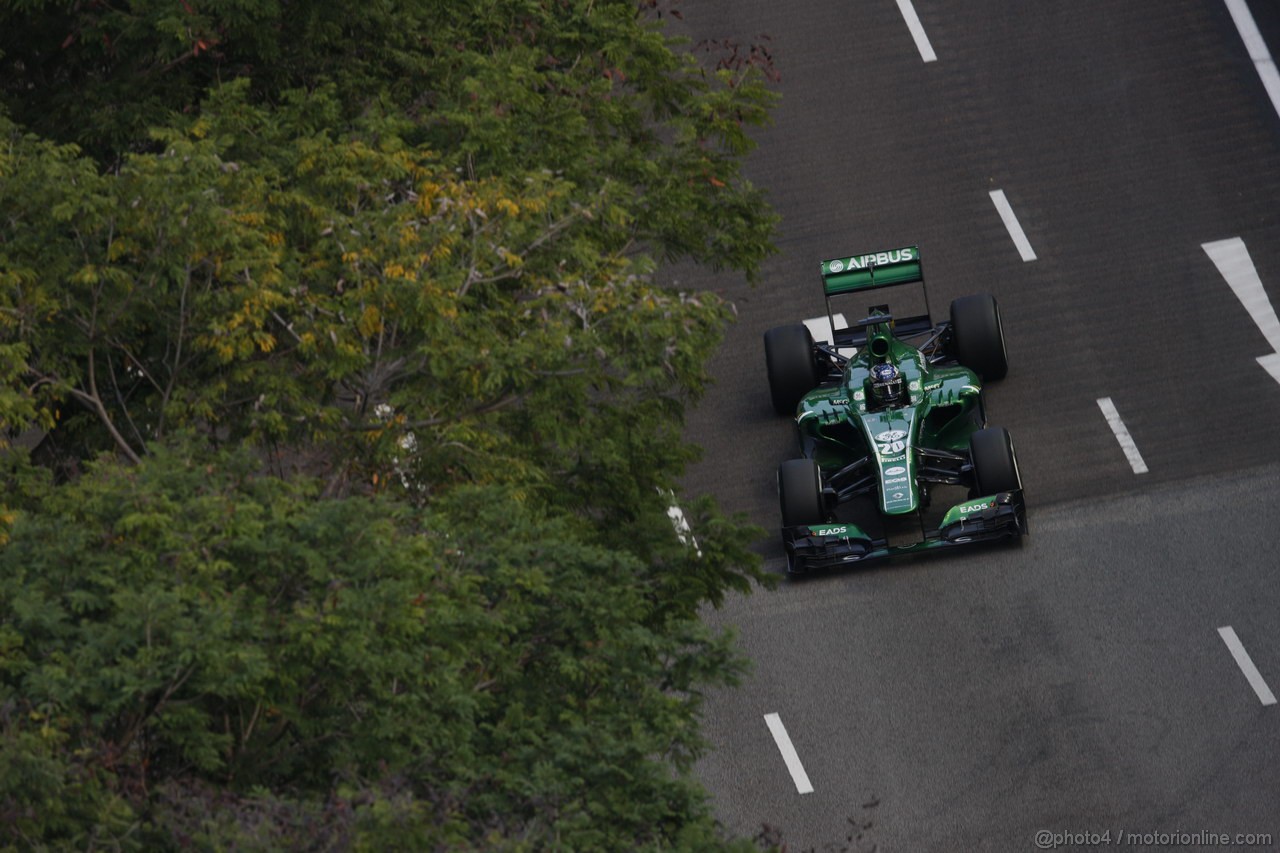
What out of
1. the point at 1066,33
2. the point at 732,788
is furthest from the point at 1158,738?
the point at 1066,33

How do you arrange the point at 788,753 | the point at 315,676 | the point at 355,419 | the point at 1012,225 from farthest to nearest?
1. the point at 1012,225
2. the point at 788,753
3. the point at 355,419
4. the point at 315,676

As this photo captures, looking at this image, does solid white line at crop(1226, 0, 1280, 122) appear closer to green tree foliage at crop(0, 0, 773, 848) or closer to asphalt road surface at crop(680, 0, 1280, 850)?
asphalt road surface at crop(680, 0, 1280, 850)

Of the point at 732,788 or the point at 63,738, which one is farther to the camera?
the point at 732,788

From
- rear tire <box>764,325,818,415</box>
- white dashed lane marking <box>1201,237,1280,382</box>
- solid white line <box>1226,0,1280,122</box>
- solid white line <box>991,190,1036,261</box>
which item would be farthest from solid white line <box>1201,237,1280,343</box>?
rear tire <box>764,325,818,415</box>

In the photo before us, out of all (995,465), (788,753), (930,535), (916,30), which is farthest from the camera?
(916,30)

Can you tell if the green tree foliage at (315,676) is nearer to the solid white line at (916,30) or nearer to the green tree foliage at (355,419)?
the green tree foliage at (355,419)

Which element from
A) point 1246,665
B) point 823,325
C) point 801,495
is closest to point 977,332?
point 823,325

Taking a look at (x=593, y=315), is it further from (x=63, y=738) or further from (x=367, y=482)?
(x=63, y=738)

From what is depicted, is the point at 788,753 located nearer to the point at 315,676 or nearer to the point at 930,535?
the point at 930,535
